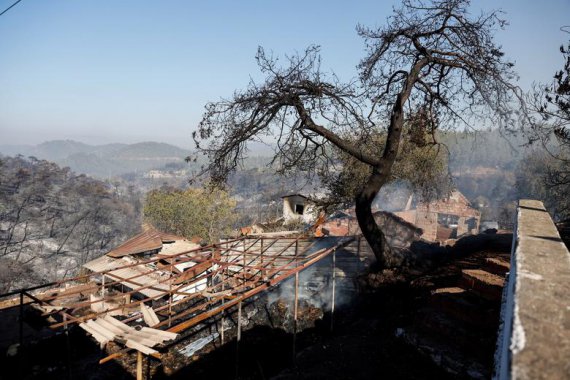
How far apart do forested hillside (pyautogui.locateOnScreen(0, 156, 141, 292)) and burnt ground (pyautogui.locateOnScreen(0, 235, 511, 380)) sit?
34.6 m

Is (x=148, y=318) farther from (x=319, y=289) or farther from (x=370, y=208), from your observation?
(x=319, y=289)

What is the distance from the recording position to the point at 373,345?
6141 millimetres

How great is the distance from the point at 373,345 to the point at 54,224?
5550cm

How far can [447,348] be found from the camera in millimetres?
4430

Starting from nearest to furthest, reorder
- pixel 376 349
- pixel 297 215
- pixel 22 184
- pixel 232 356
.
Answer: pixel 376 349 < pixel 232 356 < pixel 297 215 < pixel 22 184

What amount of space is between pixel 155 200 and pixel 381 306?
39272mm

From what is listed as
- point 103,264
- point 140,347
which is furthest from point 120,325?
point 103,264

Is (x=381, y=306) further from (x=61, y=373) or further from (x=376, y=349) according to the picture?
(x=61, y=373)

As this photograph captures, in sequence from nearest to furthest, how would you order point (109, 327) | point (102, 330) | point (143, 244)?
point (102, 330) < point (109, 327) < point (143, 244)

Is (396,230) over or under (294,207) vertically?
over

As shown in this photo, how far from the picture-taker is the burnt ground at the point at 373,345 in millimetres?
4484

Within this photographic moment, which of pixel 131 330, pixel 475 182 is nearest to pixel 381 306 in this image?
pixel 131 330

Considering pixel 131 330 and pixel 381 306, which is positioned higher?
pixel 131 330

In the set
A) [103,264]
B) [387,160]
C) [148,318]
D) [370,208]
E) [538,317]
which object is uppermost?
[387,160]
